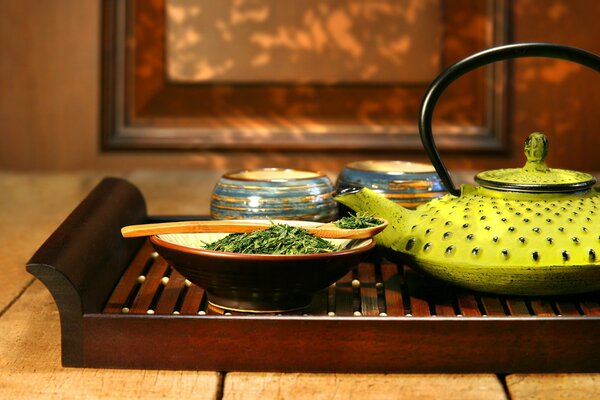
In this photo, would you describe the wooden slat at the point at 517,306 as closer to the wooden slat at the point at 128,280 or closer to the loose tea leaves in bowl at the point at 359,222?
the loose tea leaves in bowl at the point at 359,222

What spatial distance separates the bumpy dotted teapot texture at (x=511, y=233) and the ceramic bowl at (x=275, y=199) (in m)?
0.14

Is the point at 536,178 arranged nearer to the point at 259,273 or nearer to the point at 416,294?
the point at 416,294

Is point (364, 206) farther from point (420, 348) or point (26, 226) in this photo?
point (26, 226)

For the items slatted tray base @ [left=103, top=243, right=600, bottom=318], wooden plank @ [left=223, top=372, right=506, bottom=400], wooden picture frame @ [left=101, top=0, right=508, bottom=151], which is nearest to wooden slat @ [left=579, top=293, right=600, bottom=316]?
slatted tray base @ [left=103, top=243, right=600, bottom=318]

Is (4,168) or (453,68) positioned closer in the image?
(453,68)

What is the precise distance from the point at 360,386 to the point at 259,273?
114 mm

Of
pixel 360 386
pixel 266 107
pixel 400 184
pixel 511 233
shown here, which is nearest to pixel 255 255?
pixel 360 386

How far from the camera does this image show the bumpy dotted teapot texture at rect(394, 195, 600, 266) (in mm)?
744

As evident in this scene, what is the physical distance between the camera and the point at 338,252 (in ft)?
2.27

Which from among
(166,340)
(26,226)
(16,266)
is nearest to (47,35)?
(26,226)

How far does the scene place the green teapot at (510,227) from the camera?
744mm

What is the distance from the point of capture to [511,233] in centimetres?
76

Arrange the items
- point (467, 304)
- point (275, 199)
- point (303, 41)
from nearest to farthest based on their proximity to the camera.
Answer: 1. point (467, 304)
2. point (275, 199)
3. point (303, 41)

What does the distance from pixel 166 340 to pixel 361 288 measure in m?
0.21
